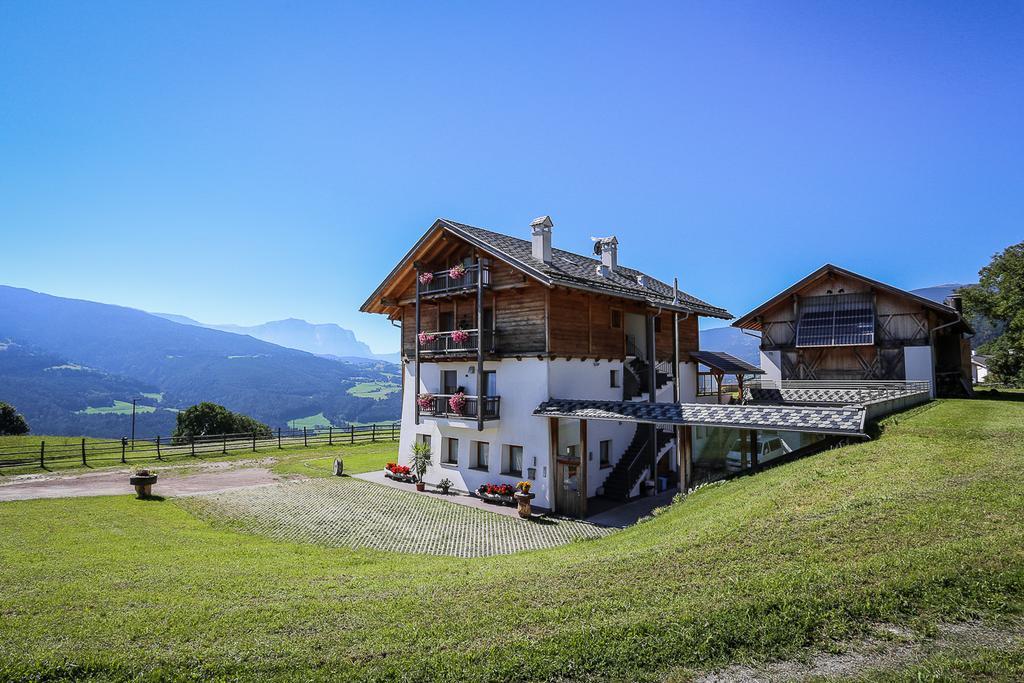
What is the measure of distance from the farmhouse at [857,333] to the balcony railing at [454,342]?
65.6 feet

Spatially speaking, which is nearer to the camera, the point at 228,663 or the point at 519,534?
the point at 228,663

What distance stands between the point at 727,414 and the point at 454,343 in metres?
11.7

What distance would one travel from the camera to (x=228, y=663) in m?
5.87

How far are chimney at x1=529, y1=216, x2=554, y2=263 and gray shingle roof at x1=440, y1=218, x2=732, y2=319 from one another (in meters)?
0.34

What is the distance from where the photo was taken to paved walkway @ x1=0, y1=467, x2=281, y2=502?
21.0 m

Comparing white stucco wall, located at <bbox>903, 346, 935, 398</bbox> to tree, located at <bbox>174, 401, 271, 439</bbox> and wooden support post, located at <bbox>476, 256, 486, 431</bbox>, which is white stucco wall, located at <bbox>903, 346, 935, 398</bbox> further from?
tree, located at <bbox>174, 401, 271, 439</bbox>

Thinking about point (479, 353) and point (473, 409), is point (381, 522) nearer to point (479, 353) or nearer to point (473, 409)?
point (473, 409)

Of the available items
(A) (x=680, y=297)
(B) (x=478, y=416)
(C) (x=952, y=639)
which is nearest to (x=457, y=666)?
(C) (x=952, y=639)

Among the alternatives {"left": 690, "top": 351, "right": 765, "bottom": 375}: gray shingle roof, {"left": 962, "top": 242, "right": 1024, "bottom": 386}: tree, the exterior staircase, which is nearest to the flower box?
the exterior staircase

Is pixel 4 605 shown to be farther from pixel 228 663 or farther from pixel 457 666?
pixel 457 666

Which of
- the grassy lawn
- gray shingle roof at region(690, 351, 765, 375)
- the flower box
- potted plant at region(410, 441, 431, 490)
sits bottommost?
the grassy lawn

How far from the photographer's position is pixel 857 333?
3048 centimetres

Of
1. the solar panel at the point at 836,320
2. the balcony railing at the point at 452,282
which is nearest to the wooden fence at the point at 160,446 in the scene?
the balcony railing at the point at 452,282

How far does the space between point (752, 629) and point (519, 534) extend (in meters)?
11.1
